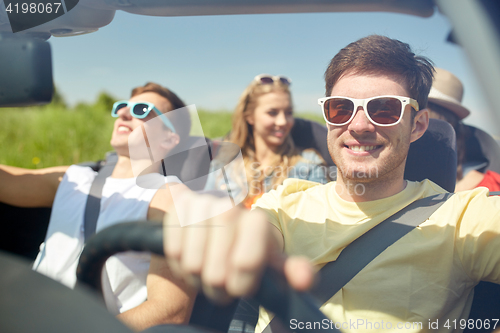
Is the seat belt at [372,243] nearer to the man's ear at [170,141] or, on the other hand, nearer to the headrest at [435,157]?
the headrest at [435,157]

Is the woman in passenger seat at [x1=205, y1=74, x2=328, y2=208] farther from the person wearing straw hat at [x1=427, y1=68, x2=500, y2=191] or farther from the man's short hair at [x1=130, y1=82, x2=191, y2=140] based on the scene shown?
the person wearing straw hat at [x1=427, y1=68, x2=500, y2=191]

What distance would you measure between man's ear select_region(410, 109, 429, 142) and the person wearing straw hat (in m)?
0.23

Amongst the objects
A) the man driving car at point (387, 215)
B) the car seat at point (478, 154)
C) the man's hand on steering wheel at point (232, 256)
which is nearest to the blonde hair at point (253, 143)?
the man driving car at point (387, 215)

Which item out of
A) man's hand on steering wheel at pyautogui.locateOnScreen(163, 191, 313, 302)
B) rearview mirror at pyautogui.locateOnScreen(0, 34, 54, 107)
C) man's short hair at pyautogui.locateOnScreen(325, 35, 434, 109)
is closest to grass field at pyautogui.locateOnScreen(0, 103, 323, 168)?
rearview mirror at pyautogui.locateOnScreen(0, 34, 54, 107)

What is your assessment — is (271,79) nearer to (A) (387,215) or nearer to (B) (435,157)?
(B) (435,157)

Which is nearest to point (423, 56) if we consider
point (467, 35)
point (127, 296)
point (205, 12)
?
point (467, 35)

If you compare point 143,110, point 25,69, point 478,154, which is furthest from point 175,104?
point 478,154

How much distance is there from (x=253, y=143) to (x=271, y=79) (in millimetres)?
480

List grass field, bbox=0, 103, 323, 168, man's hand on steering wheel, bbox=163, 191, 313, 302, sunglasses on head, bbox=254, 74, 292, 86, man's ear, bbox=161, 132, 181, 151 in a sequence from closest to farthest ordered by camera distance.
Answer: man's hand on steering wheel, bbox=163, 191, 313, 302
man's ear, bbox=161, 132, 181, 151
sunglasses on head, bbox=254, 74, 292, 86
grass field, bbox=0, 103, 323, 168

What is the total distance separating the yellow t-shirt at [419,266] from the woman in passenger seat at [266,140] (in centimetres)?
58

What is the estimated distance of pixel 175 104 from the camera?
79.0 inches

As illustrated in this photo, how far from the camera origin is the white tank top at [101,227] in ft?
4.78

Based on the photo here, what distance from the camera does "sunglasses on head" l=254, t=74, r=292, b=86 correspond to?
2459 millimetres

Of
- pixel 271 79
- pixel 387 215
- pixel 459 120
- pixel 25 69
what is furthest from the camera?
pixel 271 79
